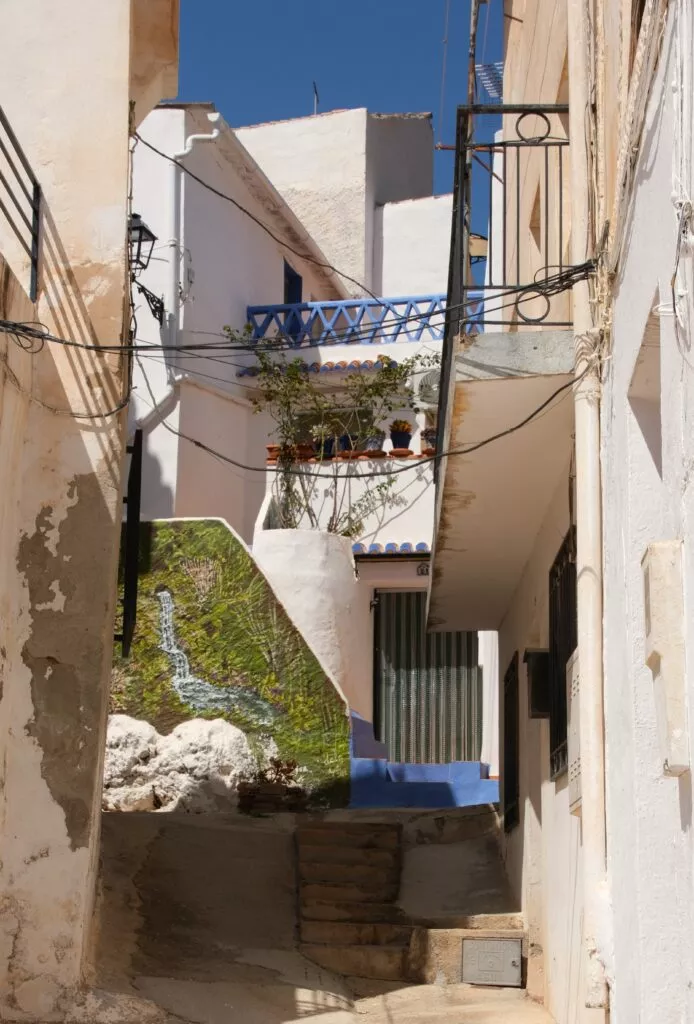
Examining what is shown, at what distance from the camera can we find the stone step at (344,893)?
460 inches

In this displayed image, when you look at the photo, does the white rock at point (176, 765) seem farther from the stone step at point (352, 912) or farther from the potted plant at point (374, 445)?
the potted plant at point (374, 445)

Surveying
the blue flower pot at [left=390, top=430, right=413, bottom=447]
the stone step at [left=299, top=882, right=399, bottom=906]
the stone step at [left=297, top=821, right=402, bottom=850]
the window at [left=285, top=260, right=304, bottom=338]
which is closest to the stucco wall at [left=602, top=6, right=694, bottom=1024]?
the stone step at [left=299, top=882, right=399, bottom=906]

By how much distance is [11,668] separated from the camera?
9.02 meters

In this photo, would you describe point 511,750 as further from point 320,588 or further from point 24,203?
point 24,203

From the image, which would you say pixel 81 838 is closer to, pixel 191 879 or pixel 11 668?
pixel 11 668

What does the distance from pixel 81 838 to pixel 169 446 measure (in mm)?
11136

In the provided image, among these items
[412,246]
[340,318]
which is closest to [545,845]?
[340,318]

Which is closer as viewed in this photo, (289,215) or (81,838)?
(81,838)

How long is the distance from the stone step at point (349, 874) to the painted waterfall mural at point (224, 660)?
2324mm

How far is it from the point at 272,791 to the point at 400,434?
6.81 m

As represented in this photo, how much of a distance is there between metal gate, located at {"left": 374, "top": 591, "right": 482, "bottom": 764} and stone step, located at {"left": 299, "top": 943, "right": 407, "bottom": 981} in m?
7.88

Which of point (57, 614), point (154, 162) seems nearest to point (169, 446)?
point (154, 162)

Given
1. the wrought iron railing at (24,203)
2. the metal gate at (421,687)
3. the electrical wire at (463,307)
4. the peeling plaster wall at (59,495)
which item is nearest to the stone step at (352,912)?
the peeling plaster wall at (59,495)

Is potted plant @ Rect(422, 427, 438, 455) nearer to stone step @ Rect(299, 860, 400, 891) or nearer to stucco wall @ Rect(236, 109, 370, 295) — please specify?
stucco wall @ Rect(236, 109, 370, 295)
